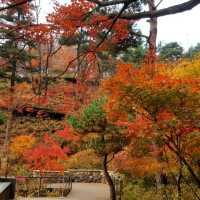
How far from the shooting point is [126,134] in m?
16.3

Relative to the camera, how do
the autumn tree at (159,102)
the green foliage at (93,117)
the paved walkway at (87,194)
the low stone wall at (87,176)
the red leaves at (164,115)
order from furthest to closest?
the low stone wall at (87,176)
the paved walkway at (87,194)
the green foliage at (93,117)
the red leaves at (164,115)
the autumn tree at (159,102)

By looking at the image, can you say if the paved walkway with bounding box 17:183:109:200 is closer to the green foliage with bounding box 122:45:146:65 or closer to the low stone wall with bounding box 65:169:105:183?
the low stone wall with bounding box 65:169:105:183

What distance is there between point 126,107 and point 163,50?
1211 inches

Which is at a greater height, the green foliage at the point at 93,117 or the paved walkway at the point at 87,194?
the green foliage at the point at 93,117

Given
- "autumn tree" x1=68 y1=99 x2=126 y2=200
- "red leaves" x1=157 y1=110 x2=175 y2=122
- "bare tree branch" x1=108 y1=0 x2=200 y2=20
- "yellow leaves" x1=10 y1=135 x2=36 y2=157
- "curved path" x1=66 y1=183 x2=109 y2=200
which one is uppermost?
"bare tree branch" x1=108 y1=0 x2=200 y2=20

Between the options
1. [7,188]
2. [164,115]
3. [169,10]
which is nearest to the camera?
[169,10]

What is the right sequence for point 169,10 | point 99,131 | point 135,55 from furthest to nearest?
1. point 135,55
2. point 99,131
3. point 169,10

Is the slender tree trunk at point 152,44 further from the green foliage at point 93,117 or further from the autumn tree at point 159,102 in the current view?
the green foliage at point 93,117

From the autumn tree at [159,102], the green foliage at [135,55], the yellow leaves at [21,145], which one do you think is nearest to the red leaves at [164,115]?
the autumn tree at [159,102]

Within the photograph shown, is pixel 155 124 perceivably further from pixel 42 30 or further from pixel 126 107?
pixel 42 30

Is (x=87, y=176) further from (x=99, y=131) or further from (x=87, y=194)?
(x=99, y=131)

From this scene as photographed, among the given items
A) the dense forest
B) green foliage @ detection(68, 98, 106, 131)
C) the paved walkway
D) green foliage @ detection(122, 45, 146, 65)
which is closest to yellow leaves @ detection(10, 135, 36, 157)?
the dense forest

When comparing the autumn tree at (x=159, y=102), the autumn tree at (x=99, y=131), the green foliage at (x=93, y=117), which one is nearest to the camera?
the autumn tree at (x=159, y=102)

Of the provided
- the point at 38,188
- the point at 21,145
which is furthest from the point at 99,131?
the point at 21,145
